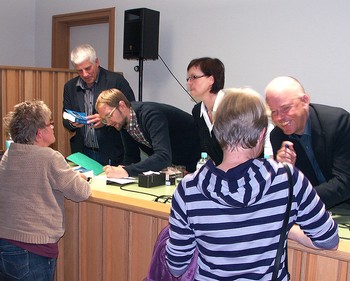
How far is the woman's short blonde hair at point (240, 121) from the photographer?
125 cm

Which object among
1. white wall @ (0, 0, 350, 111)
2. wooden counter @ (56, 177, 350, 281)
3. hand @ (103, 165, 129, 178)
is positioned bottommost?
wooden counter @ (56, 177, 350, 281)

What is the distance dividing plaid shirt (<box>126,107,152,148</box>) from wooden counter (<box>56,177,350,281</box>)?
1.39 feet

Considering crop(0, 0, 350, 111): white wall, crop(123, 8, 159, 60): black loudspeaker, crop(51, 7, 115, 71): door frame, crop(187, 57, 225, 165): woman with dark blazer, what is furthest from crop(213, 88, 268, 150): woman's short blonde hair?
crop(51, 7, 115, 71): door frame

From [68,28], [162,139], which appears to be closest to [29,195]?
[162,139]

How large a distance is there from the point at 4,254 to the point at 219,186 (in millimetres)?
1333

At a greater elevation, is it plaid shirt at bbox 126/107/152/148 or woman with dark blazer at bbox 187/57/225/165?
woman with dark blazer at bbox 187/57/225/165

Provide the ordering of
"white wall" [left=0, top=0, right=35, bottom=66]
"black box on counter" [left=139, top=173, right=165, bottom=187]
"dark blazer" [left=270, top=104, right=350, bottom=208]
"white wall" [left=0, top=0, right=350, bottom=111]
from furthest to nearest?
"white wall" [left=0, top=0, right=35, bottom=66]
"white wall" [left=0, top=0, right=350, bottom=111]
"black box on counter" [left=139, top=173, right=165, bottom=187]
"dark blazer" [left=270, top=104, right=350, bottom=208]

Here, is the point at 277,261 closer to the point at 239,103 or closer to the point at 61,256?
the point at 239,103

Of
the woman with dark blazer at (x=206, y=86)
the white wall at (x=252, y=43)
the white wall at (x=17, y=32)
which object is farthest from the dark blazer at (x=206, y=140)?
the white wall at (x=17, y=32)

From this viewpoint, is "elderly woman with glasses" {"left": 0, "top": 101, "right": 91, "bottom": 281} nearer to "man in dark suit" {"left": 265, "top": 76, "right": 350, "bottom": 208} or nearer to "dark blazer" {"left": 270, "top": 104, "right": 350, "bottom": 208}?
"man in dark suit" {"left": 265, "top": 76, "right": 350, "bottom": 208}

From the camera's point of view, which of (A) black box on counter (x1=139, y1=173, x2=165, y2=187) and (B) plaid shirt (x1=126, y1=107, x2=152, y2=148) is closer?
(A) black box on counter (x1=139, y1=173, x2=165, y2=187)

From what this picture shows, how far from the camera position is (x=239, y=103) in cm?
126

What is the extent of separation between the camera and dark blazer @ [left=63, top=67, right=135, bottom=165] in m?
3.45

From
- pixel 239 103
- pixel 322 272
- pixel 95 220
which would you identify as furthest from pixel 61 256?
pixel 239 103
